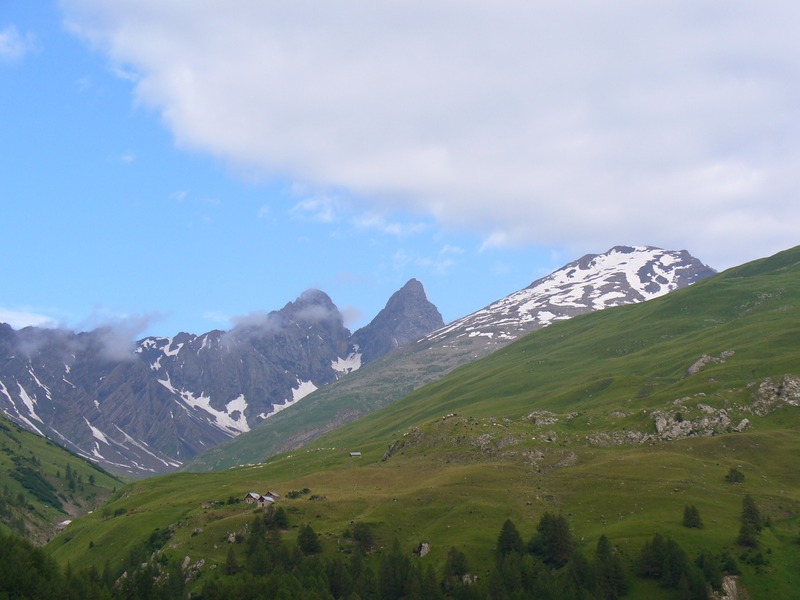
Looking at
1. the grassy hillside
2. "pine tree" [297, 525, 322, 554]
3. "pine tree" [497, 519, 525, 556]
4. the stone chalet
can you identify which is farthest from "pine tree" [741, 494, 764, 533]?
the stone chalet

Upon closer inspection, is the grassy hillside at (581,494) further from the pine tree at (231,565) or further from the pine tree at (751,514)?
the pine tree at (231,565)

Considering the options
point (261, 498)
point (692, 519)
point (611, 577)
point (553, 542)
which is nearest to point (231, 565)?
point (261, 498)


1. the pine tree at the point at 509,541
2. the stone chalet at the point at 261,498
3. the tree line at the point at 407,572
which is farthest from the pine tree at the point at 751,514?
the stone chalet at the point at 261,498

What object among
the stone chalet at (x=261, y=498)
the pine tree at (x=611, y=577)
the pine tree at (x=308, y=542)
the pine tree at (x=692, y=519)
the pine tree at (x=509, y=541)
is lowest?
the pine tree at (x=611, y=577)

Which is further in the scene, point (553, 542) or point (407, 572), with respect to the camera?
point (553, 542)

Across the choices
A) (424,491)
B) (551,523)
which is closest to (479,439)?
(424,491)

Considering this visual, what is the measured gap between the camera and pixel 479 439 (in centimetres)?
19488

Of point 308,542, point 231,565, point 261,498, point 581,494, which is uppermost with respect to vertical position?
point 261,498

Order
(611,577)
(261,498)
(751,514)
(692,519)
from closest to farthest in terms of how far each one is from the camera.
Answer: (611,577) < (751,514) < (692,519) < (261,498)

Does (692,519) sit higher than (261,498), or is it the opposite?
(261,498)

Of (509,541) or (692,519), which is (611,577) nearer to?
(509,541)

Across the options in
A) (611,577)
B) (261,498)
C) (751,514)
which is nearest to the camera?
(611,577)

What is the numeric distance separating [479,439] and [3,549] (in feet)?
342

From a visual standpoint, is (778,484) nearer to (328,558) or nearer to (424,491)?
(424,491)
